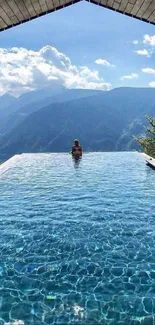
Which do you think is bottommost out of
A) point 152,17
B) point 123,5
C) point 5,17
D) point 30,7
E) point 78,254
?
point 78,254

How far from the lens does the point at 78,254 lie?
6.62m

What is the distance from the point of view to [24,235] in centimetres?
769

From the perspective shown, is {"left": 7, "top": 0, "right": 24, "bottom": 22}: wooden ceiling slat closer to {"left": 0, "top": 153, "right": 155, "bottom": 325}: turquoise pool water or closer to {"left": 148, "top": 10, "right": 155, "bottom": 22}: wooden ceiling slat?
{"left": 148, "top": 10, "right": 155, "bottom": 22}: wooden ceiling slat

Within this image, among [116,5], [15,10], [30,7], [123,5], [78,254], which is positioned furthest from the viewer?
[116,5]

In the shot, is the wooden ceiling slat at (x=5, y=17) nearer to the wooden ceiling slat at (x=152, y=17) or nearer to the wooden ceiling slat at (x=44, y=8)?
the wooden ceiling slat at (x=44, y=8)

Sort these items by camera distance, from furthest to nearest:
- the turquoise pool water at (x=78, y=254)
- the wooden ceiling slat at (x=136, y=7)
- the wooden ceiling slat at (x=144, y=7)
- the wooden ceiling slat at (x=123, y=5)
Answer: the wooden ceiling slat at (x=123, y=5)
the wooden ceiling slat at (x=136, y=7)
the wooden ceiling slat at (x=144, y=7)
the turquoise pool water at (x=78, y=254)

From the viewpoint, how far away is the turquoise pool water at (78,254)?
4781mm

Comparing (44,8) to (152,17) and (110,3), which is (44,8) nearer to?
(110,3)

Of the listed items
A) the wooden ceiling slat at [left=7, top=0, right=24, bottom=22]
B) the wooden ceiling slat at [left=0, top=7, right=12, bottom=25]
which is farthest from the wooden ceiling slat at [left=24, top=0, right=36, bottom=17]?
the wooden ceiling slat at [left=0, top=7, right=12, bottom=25]

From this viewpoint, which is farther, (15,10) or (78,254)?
(15,10)

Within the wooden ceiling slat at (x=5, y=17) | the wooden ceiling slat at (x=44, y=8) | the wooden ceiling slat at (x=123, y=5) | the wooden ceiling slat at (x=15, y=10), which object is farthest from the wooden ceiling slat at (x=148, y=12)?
the wooden ceiling slat at (x=5, y=17)

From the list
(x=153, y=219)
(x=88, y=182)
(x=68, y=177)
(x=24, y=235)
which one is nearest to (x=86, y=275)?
(x=24, y=235)

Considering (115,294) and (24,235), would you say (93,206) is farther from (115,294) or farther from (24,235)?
(115,294)

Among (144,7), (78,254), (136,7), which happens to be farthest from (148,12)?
(78,254)
